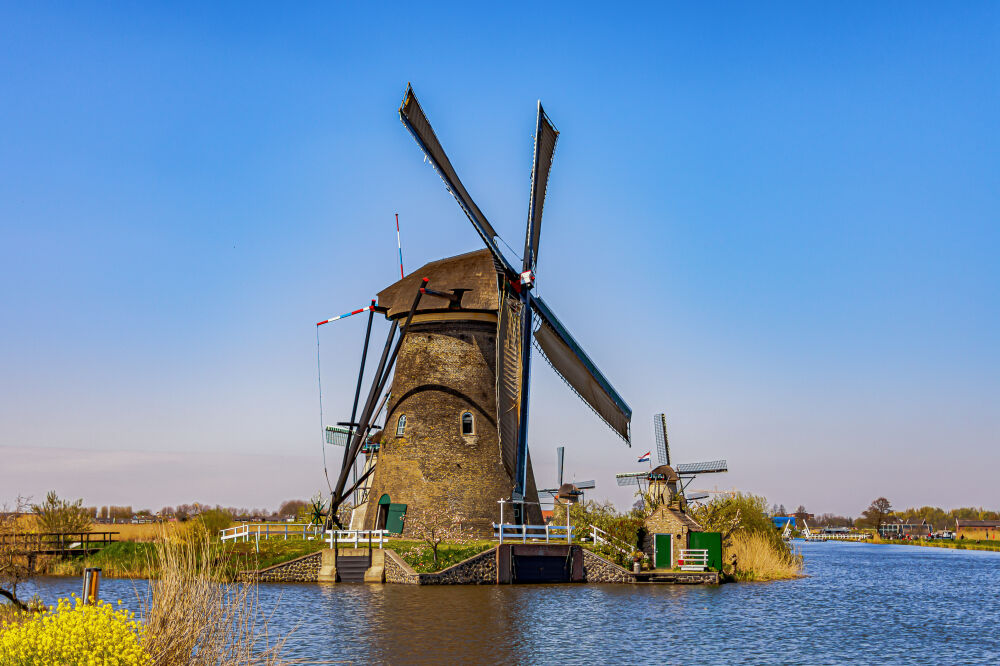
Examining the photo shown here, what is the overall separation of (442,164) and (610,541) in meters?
14.2

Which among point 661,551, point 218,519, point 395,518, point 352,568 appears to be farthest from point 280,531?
point 661,551

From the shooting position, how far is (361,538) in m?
29.4

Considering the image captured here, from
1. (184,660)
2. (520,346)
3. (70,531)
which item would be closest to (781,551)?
(520,346)

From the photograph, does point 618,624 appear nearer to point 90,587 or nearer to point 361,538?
point 361,538

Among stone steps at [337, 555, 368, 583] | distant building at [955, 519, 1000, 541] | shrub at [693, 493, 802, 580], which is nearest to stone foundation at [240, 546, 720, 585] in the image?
stone steps at [337, 555, 368, 583]

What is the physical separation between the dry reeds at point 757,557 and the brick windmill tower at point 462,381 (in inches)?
315

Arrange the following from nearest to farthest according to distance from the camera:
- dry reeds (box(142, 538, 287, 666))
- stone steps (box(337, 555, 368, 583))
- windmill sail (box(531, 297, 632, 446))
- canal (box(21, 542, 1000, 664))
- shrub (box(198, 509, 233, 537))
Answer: dry reeds (box(142, 538, 287, 666)), canal (box(21, 542, 1000, 664)), stone steps (box(337, 555, 368, 583)), windmill sail (box(531, 297, 632, 446)), shrub (box(198, 509, 233, 537))

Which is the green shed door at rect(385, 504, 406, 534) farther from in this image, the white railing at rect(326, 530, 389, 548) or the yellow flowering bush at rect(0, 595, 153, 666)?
the yellow flowering bush at rect(0, 595, 153, 666)

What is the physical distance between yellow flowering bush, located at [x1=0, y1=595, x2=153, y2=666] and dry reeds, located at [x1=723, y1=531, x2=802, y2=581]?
1100 inches

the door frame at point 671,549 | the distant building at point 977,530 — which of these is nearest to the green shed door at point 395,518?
the door frame at point 671,549

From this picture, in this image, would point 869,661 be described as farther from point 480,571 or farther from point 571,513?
point 571,513

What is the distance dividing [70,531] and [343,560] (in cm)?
1566

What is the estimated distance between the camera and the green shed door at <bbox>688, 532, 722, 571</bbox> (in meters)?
30.5

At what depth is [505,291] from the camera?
98.9 feet
